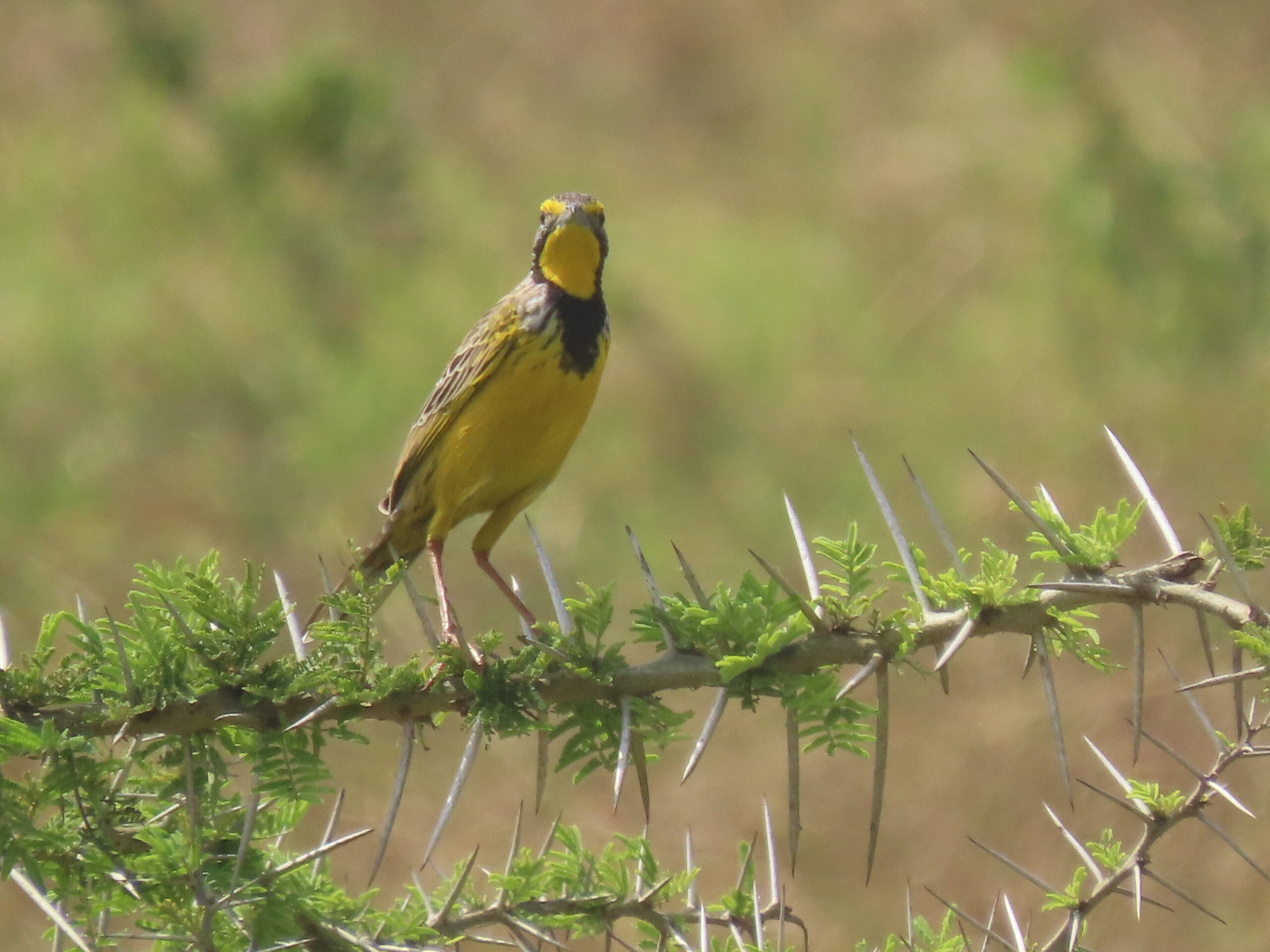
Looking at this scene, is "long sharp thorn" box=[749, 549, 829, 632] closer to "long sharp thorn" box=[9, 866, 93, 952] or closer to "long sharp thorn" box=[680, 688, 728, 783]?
"long sharp thorn" box=[680, 688, 728, 783]

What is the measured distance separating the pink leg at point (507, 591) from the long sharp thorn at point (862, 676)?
0.75 meters

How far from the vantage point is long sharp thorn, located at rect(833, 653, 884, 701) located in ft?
7.06

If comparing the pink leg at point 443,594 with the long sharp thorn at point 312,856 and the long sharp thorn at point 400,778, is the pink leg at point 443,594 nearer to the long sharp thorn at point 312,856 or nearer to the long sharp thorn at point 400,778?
the long sharp thorn at point 400,778

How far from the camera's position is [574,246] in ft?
16.6

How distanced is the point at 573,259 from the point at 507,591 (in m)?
1.46

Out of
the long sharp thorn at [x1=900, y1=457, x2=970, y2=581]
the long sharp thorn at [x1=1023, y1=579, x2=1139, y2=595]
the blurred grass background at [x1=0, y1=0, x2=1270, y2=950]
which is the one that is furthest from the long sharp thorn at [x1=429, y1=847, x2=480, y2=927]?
the blurred grass background at [x1=0, y1=0, x2=1270, y2=950]

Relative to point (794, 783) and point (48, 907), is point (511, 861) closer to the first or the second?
point (794, 783)

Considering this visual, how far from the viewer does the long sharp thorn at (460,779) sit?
2.23 metres

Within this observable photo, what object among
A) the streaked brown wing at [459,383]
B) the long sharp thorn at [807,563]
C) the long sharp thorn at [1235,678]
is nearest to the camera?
the long sharp thorn at [1235,678]

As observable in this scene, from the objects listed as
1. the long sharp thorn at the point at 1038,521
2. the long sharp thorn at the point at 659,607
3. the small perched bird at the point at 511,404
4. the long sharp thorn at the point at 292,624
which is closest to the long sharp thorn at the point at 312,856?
the long sharp thorn at the point at 292,624

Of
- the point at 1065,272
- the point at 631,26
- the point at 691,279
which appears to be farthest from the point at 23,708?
the point at 631,26

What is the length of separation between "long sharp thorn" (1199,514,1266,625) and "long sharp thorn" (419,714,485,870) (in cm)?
121

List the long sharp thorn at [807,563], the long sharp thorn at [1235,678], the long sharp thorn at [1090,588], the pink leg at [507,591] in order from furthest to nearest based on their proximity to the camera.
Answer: the pink leg at [507,591]
the long sharp thorn at [807,563]
the long sharp thorn at [1090,588]
the long sharp thorn at [1235,678]

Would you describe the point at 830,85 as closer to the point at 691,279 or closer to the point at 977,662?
the point at 691,279
